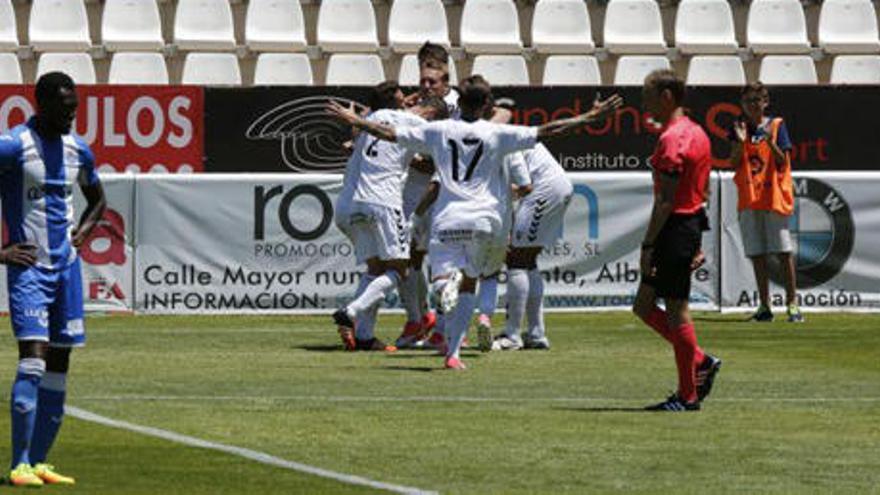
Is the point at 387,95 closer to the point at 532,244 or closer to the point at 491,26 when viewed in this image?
the point at 532,244

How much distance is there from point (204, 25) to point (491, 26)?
143 inches

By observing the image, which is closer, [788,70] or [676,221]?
[676,221]

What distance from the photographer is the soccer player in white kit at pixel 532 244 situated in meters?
19.1

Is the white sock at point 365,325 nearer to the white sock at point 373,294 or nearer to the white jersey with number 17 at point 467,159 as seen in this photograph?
the white sock at point 373,294

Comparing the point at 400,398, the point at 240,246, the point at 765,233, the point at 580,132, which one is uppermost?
the point at 580,132

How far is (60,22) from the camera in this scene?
94.7 feet

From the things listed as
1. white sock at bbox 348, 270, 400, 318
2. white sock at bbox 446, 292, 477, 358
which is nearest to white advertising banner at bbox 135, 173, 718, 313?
white sock at bbox 348, 270, 400, 318

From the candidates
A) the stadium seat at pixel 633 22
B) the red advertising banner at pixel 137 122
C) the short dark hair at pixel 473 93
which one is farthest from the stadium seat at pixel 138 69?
the short dark hair at pixel 473 93

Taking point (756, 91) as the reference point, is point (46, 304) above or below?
above

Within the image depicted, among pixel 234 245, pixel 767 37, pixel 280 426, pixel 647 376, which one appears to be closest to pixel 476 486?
pixel 280 426

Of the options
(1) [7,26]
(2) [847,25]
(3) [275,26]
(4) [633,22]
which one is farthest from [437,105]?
(2) [847,25]

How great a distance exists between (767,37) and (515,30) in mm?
3350

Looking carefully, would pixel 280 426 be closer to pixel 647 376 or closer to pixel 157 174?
pixel 647 376

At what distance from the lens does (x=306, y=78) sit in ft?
91.4
